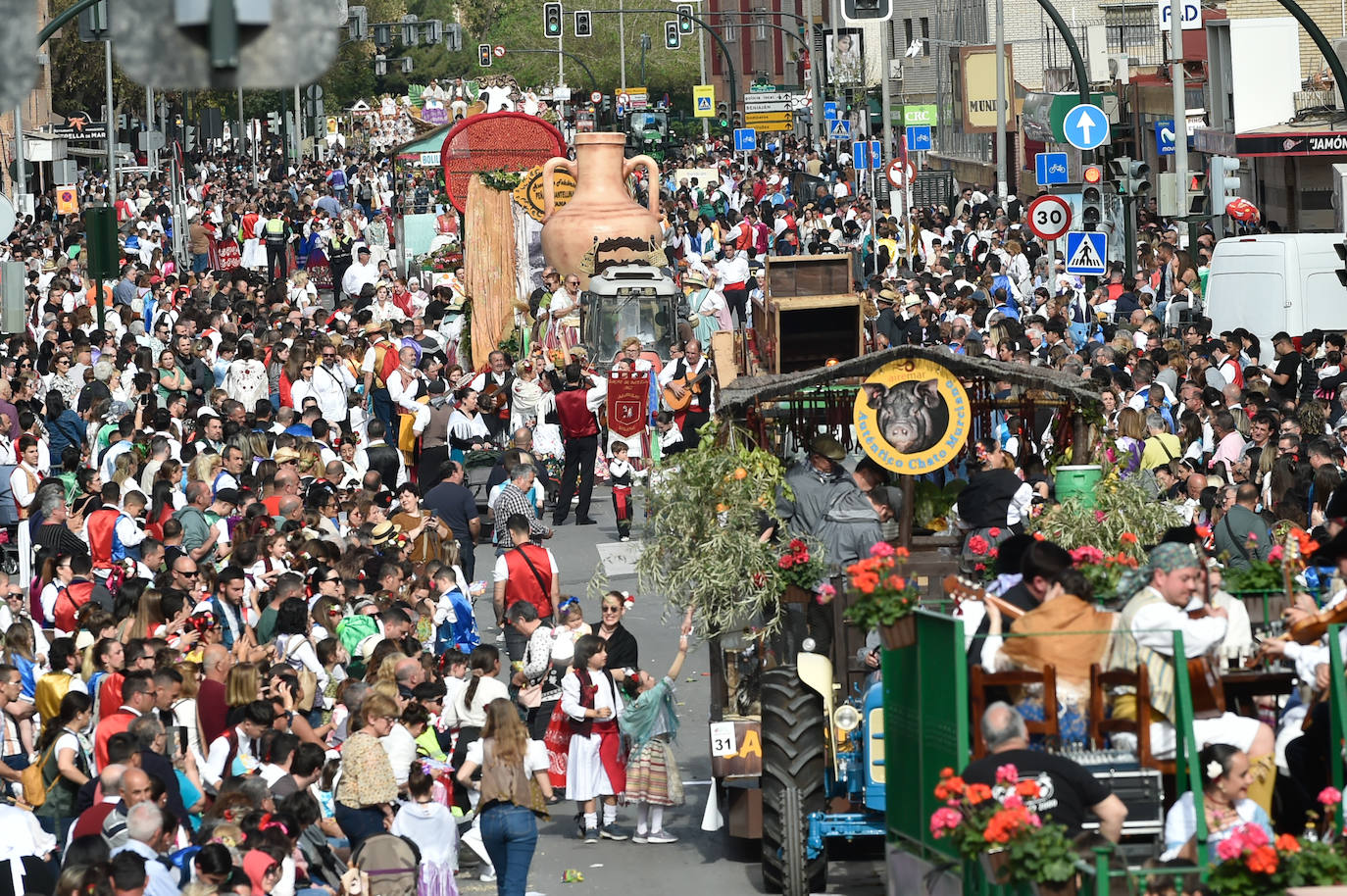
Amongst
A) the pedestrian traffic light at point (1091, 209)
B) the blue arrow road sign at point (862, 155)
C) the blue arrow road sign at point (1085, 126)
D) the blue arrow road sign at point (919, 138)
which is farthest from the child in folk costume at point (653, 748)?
the blue arrow road sign at point (862, 155)

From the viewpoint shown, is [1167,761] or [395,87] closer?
[1167,761]

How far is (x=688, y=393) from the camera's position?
21.9m

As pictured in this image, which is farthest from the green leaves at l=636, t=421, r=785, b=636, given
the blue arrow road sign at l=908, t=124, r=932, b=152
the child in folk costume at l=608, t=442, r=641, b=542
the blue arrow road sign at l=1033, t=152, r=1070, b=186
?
the blue arrow road sign at l=908, t=124, r=932, b=152

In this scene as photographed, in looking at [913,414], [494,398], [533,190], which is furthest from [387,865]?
[533,190]

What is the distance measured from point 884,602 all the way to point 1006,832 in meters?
1.84

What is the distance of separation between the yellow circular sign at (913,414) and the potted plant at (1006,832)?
14.4 ft

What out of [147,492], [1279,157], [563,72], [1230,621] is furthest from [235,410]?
[563,72]

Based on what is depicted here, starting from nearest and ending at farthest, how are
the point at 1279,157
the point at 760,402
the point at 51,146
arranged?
the point at 760,402, the point at 1279,157, the point at 51,146

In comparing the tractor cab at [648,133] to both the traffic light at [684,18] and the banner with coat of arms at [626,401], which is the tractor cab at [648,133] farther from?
the banner with coat of arms at [626,401]

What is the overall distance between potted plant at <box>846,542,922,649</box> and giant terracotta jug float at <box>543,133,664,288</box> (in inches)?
830

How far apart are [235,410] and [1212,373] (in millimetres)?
8740

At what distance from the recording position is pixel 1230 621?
9.00 metres

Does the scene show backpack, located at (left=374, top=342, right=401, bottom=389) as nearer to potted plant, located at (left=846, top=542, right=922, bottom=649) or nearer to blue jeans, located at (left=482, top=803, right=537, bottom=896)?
blue jeans, located at (left=482, top=803, right=537, bottom=896)

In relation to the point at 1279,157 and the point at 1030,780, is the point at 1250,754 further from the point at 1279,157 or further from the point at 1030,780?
the point at 1279,157
